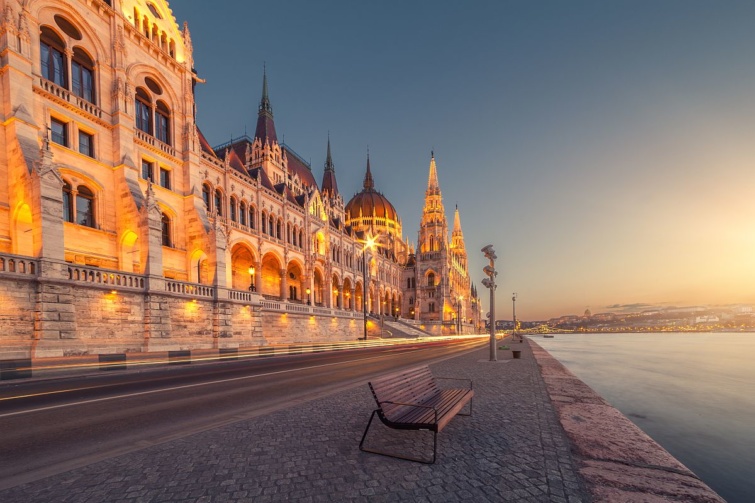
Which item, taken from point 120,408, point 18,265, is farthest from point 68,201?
point 120,408

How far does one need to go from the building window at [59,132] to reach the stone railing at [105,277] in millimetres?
8880

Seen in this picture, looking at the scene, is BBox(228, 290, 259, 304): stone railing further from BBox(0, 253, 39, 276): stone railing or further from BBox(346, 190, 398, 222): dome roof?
BBox(346, 190, 398, 222): dome roof

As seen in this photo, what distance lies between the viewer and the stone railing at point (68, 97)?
18.8m

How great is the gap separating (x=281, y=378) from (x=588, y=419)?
8.13 meters

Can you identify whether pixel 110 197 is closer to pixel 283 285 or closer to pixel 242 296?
pixel 242 296

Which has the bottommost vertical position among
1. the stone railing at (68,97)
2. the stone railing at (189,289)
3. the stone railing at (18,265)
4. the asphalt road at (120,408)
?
the asphalt road at (120,408)

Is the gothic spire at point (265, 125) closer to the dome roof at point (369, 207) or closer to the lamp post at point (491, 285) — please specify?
the dome roof at point (369, 207)

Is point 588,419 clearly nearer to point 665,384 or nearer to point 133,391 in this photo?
point 133,391

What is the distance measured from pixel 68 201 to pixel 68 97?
5898 millimetres

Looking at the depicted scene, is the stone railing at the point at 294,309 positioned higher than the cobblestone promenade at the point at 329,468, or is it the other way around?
the cobblestone promenade at the point at 329,468

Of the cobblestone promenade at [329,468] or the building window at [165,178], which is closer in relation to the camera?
the cobblestone promenade at [329,468]

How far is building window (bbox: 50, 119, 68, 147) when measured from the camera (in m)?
19.1

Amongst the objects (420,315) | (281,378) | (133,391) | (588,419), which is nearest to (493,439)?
(588,419)

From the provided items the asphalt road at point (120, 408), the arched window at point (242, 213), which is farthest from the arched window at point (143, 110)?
the asphalt road at point (120, 408)
